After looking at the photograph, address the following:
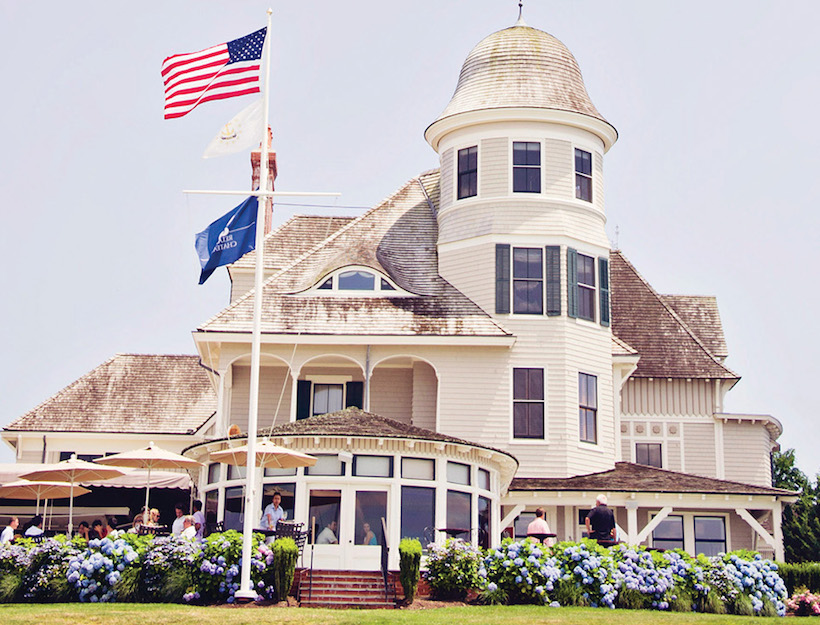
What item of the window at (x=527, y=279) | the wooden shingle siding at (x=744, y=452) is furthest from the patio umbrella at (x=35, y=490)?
the wooden shingle siding at (x=744, y=452)

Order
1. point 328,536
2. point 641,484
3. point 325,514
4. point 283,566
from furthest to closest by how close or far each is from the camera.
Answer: point 641,484
point 325,514
point 328,536
point 283,566

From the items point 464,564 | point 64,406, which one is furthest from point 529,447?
point 64,406

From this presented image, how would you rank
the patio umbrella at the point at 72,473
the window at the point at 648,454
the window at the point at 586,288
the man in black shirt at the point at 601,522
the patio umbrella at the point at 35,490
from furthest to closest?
the window at the point at 648,454 < the window at the point at 586,288 < the patio umbrella at the point at 35,490 < the patio umbrella at the point at 72,473 < the man in black shirt at the point at 601,522

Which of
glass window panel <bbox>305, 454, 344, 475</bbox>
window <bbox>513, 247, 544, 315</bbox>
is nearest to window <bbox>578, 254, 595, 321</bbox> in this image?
window <bbox>513, 247, 544, 315</bbox>

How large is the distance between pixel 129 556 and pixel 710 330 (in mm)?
26892

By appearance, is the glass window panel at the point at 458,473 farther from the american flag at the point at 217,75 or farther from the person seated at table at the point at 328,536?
the american flag at the point at 217,75

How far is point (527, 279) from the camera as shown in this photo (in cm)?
3338

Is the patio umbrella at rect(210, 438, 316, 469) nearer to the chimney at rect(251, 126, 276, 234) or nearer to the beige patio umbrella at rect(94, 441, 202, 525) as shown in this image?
the beige patio umbrella at rect(94, 441, 202, 525)

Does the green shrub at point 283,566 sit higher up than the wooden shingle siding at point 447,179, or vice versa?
the wooden shingle siding at point 447,179

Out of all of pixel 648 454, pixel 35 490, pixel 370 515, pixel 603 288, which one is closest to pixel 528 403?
pixel 603 288

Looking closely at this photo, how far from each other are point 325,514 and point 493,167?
44.3ft

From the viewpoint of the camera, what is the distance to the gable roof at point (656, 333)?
1499 inches

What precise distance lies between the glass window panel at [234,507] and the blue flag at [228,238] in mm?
4686

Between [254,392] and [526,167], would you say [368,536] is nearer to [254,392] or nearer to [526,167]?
[254,392]
